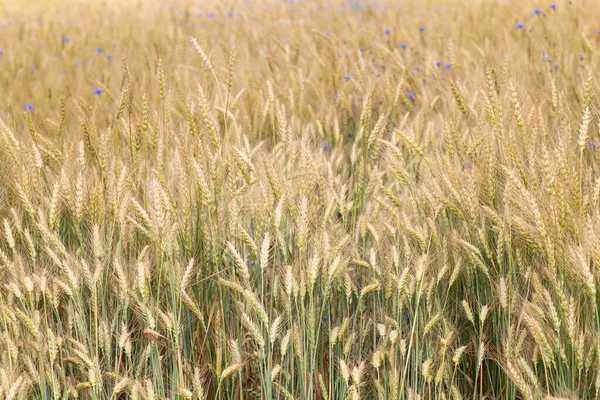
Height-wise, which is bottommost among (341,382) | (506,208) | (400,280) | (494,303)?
(341,382)

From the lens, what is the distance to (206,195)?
5.17 ft

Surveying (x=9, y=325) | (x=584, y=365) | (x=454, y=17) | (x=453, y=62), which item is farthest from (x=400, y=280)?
(x=454, y=17)

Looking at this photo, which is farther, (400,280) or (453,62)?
(453,62)

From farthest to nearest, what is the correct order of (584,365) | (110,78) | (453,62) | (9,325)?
(110,78), (453,62), (9,325), (584,365)

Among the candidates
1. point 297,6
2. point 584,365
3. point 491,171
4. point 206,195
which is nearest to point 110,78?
point 206,195

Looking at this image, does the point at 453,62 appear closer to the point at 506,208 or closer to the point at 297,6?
the point at 506,208

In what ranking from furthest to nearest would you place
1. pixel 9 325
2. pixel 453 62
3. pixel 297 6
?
pixel 297 6 → pixel 453 62 → pixel 9 325

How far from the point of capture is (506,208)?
1.51 meters

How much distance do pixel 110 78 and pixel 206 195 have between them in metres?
2.07

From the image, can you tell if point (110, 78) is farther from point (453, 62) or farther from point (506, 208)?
point (506, 208)

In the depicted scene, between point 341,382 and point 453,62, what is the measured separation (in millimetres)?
1876

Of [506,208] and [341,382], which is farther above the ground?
[506,208]

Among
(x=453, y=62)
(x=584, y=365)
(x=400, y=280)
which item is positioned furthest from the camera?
(x=453, y=62)

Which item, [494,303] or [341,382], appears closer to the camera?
[341,382]
